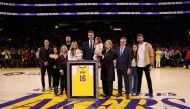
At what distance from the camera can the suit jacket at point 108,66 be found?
8391 millimetres

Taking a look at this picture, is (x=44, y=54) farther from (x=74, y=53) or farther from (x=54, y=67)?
(x=74, y=53)

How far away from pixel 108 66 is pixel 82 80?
→ 49.2 inches

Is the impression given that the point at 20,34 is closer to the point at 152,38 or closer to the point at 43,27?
the point at 43,27

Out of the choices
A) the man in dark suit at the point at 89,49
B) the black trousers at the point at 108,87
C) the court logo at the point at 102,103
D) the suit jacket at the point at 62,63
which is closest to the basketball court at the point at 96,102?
the court logo at the point at 102,103

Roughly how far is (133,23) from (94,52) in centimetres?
3214

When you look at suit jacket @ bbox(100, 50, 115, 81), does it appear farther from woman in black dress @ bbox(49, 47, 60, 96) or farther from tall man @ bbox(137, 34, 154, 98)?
woman in black dress @ bbox(49, 47, 60, 96)

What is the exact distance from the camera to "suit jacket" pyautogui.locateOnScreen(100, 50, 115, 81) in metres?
8.39

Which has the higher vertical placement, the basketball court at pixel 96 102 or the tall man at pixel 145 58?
the tall man at pixel 145 58

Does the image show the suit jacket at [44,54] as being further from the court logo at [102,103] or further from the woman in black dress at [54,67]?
the court logo at [102,103]

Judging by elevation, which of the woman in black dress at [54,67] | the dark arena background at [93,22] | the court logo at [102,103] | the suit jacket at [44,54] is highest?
the dark arena background at [93,22]

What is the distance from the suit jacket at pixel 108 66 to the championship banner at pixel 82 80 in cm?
106

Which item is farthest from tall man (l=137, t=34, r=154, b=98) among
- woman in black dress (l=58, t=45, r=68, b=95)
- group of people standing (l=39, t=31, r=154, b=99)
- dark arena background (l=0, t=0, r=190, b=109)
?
dark arena background (l=0, t=0, r=190, b=109)

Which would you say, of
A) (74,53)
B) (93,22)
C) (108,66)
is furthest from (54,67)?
(93,22)

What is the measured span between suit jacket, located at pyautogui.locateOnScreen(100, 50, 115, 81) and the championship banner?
3.48ft
